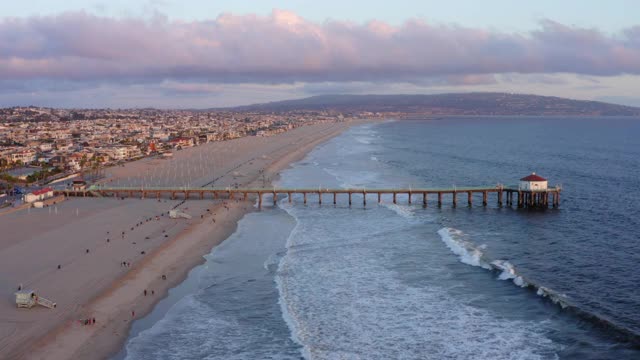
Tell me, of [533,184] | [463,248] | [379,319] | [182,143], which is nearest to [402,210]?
[533,184]

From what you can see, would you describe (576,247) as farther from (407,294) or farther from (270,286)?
(270,286)

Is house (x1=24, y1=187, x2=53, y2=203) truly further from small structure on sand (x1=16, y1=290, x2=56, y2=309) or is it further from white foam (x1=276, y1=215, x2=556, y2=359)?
small structure on sand (x1=16, y1=290, x2=56, y2=309)

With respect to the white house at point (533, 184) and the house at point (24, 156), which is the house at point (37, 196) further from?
the white house at point (533, 184)

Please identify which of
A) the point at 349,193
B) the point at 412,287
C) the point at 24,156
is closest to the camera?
the point at 412,287

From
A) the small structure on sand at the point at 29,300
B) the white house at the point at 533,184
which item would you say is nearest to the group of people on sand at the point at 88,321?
the small structure on sand at the point at 29,300

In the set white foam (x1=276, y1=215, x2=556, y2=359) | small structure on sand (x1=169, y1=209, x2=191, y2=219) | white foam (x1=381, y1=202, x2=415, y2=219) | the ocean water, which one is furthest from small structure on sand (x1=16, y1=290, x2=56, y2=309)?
white foam (x1=381, y1=202, x2=415, y2=219)

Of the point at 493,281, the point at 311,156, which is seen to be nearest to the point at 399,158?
the point at 311,156

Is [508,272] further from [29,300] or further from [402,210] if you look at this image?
[29,300]
